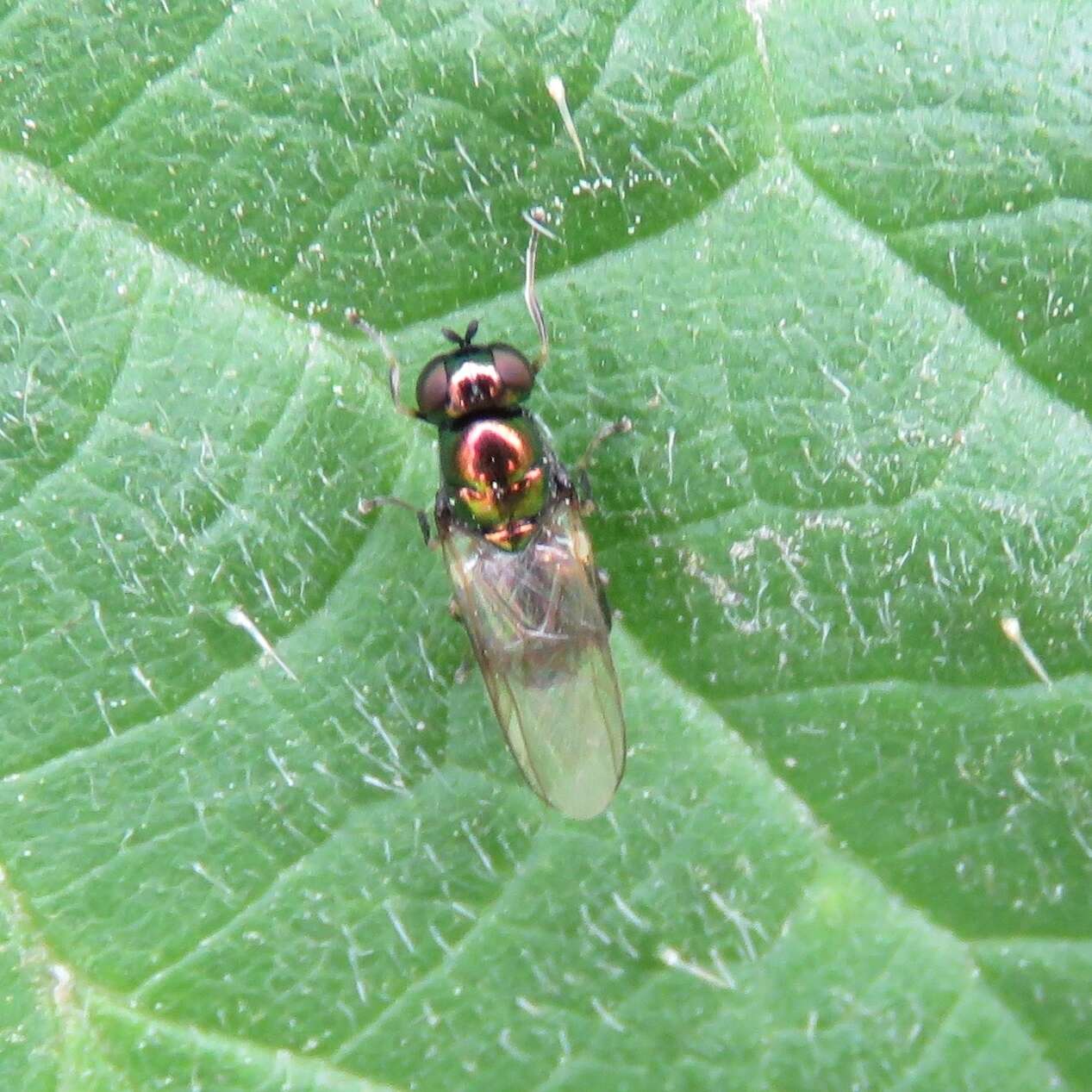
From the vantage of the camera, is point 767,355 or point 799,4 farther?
point 767,355

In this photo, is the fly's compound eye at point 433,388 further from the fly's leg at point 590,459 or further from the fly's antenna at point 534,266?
the fly's leg at point 590,459

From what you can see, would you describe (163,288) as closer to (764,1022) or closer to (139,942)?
(139,942)

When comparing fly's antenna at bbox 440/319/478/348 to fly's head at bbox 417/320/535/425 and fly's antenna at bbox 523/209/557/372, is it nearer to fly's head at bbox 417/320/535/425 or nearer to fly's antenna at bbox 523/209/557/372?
fly's head at bbox 417/320/535/425

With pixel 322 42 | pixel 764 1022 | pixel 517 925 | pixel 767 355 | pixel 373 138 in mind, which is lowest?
pixel 764 1022

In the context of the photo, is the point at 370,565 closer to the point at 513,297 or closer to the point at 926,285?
the point at 513,297

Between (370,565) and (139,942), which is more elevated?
(370,565)

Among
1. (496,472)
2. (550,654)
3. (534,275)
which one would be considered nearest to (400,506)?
(496,472)

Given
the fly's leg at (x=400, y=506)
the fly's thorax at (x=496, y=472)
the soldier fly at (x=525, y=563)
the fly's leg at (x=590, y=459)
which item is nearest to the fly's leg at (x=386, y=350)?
the soldier fly at (x=525, y=563)

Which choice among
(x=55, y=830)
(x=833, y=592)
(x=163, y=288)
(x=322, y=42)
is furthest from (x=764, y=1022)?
(x=322, y=42)
